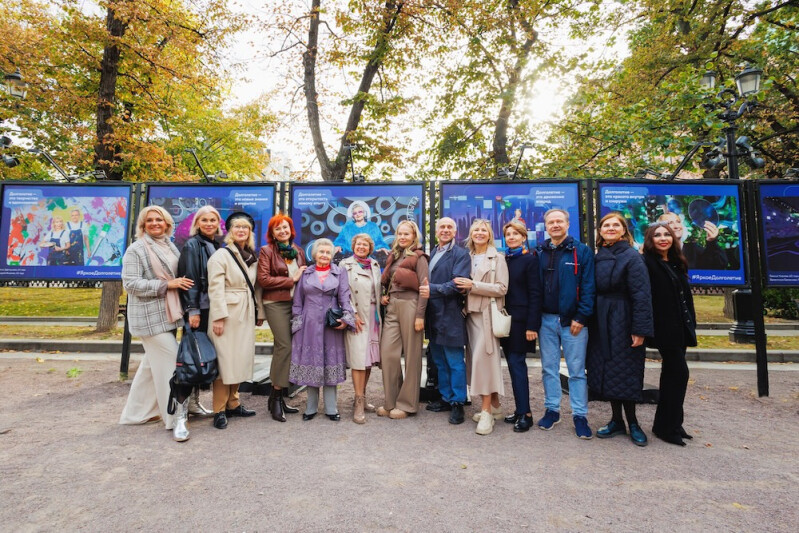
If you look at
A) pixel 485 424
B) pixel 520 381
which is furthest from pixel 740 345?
pixel 485 424

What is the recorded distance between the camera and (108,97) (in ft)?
35.2

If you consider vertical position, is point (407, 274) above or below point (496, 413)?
above

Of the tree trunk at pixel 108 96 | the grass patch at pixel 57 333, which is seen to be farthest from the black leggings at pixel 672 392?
the tree trunk at pixel 108 96

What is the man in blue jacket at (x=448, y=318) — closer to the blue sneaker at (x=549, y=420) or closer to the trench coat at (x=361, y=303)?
the trench coat at (x=361, y=303)

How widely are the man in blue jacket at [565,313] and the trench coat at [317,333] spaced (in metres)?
2.08

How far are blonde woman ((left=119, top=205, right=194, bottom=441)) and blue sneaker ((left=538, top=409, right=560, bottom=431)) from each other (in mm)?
3557

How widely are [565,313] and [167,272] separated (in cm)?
409

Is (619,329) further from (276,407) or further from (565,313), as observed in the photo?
(276,407)

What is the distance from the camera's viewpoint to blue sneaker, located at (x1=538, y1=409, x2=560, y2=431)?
13.9 feet

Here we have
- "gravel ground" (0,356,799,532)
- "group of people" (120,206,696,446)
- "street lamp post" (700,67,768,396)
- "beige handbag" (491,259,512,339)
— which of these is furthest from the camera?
"street lamp post" (700,67,768,396)

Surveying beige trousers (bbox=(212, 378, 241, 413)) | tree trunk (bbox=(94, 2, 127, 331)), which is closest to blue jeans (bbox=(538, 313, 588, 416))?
beige trousers (bbox=(212, 378, 241, 413))

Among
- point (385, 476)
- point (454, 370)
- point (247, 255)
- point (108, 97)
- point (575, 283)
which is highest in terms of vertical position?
point (108, 97)

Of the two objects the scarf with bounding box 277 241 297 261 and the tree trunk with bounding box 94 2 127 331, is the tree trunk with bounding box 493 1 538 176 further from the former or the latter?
the tree trunk with bounding box 94 2 127 331

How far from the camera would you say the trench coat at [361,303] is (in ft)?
15.1
